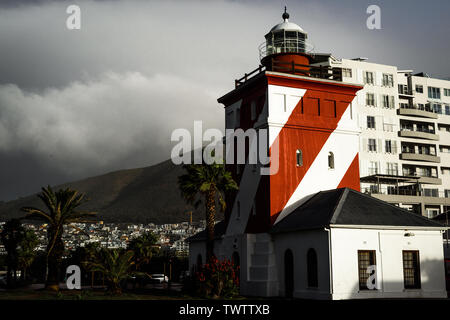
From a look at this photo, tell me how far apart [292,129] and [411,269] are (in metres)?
11.8

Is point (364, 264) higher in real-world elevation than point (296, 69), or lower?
lower

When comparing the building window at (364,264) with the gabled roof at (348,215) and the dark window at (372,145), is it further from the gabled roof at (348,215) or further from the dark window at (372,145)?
the dark window at (372,145)

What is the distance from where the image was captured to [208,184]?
35.2m

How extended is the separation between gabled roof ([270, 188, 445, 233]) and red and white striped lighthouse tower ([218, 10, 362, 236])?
2.09 metres

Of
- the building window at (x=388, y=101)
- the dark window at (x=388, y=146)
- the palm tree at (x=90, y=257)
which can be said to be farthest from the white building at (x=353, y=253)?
the building window at (x=388, y=101)

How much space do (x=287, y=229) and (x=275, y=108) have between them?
846cm

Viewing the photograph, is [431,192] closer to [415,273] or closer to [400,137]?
[400,137]

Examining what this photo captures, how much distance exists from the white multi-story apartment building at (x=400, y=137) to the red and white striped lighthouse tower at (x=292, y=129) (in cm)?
3129

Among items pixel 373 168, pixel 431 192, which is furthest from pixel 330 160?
pixel 431 192

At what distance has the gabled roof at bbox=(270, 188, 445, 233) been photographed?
30.2 metres

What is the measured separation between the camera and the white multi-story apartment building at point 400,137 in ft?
235
